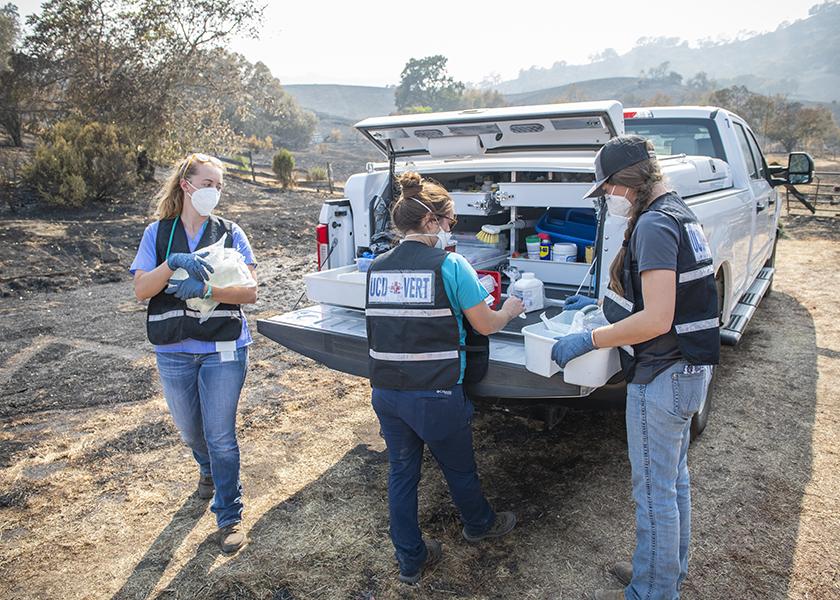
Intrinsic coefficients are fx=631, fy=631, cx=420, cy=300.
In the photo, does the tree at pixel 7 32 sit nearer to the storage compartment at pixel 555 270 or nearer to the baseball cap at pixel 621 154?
the storage compartment at pixel 555 270

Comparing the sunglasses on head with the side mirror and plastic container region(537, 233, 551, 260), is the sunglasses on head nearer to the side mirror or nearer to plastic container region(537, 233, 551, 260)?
plastic container region(537, 233, 551, 260)

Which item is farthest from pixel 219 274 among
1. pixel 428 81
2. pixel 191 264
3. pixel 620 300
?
pixel 428 81

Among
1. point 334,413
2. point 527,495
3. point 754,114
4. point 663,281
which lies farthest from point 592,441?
point 754,114

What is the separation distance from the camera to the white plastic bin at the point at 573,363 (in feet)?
8.14

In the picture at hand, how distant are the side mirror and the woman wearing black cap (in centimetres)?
464

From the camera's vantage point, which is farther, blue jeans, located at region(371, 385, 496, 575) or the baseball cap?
blue jeans, located at region(371, 385, 496, 575)

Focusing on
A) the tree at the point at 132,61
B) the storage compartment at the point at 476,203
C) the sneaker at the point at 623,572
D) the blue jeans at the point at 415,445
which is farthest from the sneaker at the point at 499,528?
the tree at the point at 132,61

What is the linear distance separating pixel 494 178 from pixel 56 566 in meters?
3.39

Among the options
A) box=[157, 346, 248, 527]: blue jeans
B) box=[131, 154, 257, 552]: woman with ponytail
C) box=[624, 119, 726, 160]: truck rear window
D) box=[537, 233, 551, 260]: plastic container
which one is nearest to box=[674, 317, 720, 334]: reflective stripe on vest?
box=[537, 233, 551, 260]: plastic container

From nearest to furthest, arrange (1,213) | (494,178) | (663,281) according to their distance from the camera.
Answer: (663,281) → (494,178) → (1,213)

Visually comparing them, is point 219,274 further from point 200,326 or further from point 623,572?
point 623,572

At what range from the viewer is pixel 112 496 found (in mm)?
3537

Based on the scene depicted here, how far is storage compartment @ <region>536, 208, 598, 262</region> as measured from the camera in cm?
394

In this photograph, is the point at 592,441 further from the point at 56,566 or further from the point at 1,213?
the point at 1,213
